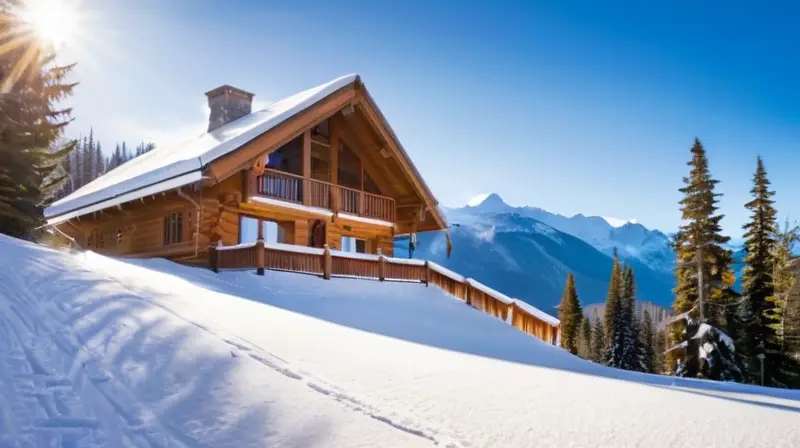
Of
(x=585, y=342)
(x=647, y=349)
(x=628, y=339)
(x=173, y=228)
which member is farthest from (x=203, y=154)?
(x=585, y=342)

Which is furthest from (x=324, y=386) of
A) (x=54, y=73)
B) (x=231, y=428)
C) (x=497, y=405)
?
(x=54, y=73)

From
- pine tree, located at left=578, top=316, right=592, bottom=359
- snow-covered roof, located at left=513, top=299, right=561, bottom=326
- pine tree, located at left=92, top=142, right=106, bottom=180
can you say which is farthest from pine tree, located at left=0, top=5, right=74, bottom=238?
pine tree, located at left=92, top=142, right=106, bottom=180

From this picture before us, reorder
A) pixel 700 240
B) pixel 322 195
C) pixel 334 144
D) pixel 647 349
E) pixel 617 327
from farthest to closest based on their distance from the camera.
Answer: pixel 647 349
pixel 617 327
pixel 700 240
pixel 334 144
pixel 322 195

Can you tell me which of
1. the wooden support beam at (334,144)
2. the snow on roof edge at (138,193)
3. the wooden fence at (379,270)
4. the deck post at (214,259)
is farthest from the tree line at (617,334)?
the snow on roof edge at (138,193)

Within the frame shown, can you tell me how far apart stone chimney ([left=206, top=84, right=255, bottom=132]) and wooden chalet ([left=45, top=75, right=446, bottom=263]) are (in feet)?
0.14

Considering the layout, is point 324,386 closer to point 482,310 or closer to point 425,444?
point 425,444

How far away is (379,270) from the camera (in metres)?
20.3

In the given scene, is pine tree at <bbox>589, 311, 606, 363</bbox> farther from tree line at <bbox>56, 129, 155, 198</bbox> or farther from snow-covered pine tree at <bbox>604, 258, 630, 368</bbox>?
tree line at <bbox>56, 129, 155, 198</bbox>

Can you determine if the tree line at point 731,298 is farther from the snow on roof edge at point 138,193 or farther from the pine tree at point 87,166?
the pine tree at point 87,166

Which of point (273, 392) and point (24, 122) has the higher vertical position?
point (24, 122)

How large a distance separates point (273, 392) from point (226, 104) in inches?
928

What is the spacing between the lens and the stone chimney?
89.4 ft

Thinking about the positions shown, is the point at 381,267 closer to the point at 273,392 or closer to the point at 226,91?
the point at 226,91

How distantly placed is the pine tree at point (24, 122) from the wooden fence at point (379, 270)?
1139 cm
